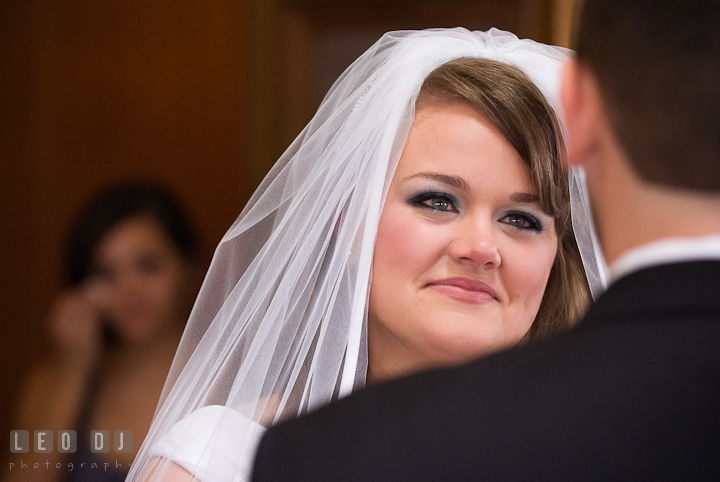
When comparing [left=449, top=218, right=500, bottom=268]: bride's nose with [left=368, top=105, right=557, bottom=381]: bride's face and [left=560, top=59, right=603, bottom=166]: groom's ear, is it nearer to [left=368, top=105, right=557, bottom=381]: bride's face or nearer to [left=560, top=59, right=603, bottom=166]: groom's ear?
[left=368, top=105, right=557, bottom=381]: bride's face

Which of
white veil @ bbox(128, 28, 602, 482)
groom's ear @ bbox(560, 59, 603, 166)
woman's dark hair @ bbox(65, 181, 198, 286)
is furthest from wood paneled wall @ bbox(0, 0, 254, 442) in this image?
groom's ear @ bbox(560, 59, 603, 166)

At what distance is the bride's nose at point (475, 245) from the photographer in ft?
4.08

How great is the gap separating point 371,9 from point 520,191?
180 centimetres

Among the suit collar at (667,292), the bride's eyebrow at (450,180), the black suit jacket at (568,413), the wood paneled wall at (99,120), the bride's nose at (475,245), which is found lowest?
the black suit jacket at (568,413)

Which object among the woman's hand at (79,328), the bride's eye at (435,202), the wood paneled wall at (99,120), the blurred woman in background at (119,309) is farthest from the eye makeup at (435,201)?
the wood paneled wall at (99,120)

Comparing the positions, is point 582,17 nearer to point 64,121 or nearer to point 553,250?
point 553,250

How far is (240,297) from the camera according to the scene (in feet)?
4.29

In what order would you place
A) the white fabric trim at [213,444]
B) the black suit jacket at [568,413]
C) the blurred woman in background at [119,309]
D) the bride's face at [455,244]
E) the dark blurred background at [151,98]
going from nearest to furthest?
the black suit jacket at [568,413]
the white fabric trim at [213,444]
the bride's face at [455,244]
the blurred woman in background at [119,309]
the dark blurred background at [151,98]

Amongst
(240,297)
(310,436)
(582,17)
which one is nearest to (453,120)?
(240,297)

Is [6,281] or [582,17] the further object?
[6,281]

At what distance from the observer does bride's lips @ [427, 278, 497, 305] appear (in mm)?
1255

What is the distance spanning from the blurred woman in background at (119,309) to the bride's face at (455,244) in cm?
101

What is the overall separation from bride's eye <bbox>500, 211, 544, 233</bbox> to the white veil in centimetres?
12

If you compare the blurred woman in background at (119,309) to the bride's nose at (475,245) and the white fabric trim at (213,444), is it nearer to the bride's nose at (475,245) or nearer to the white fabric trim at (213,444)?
the white fabric trim at (213,444)
